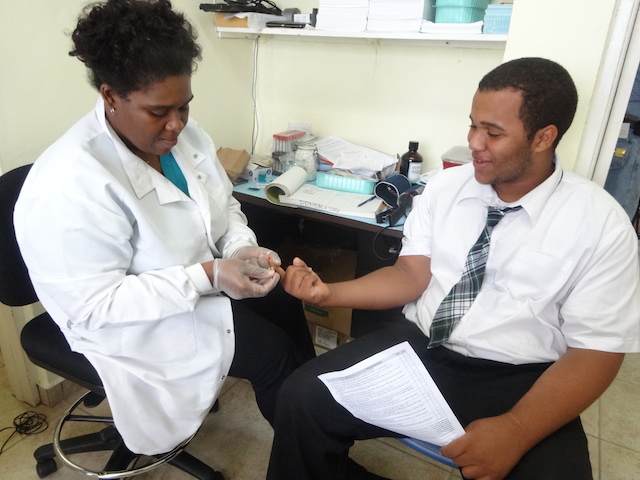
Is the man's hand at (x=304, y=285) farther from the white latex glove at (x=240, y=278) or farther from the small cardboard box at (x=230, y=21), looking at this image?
the small cardboard box at (x=230, y=21)

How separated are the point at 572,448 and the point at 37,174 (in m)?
1.30

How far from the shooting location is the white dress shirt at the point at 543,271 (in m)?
0.99

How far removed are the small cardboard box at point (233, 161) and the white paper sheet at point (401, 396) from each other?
1.10 meters

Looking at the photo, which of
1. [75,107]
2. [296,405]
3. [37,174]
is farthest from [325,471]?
[75,107]

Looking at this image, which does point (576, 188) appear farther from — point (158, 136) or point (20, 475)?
point (20, 475)

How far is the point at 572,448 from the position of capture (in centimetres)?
95

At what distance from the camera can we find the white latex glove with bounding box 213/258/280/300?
107 cm

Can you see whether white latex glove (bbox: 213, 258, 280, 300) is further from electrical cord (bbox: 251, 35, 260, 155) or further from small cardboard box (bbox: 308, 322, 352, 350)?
electrical cord (bbox: 251, 35, 260, 155)

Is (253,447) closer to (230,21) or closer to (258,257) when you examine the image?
(258,257)

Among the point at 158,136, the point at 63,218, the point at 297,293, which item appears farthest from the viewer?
the point at 297,293

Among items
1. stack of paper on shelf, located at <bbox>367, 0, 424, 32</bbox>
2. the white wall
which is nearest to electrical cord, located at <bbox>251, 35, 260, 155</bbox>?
the white wall

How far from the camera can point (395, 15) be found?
164 centimetres

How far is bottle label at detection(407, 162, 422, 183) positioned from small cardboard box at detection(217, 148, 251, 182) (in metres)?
0.71

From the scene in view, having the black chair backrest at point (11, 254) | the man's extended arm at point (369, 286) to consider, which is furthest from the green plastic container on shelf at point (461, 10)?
the black chair backrest at point (11, 254)
